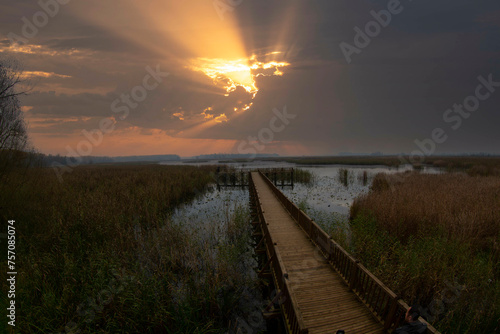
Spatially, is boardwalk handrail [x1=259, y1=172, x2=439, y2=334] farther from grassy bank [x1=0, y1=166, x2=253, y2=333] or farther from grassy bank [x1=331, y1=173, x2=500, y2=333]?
grassy bank [x1=0, y1=166, x2=253, y2=333]

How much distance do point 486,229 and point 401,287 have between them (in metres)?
6.33

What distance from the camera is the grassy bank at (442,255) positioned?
5.24 meters

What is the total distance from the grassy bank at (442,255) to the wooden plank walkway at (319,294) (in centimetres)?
172

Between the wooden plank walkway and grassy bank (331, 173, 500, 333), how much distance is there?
67.8 inches

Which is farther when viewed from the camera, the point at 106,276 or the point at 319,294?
the point at 106,276

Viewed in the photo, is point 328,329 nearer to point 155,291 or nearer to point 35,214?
point 155,291

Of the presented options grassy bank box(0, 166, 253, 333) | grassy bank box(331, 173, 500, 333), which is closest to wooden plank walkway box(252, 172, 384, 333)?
grassy bank box(331, 173, 500, 333)

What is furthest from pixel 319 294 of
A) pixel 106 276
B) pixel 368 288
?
pixel 106 276

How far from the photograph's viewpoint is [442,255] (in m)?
7.41

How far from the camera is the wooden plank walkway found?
4.16m

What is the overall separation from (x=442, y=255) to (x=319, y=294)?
19.0 ft

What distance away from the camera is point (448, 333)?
4.83 metres

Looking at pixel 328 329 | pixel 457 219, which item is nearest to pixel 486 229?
pixel 457 219

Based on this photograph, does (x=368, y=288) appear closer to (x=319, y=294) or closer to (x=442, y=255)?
(x=319, y=294)
